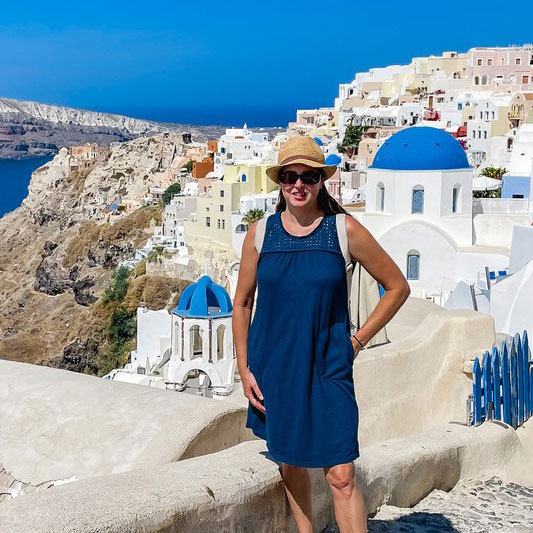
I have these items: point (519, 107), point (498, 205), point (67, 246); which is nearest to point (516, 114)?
point (519, 107)

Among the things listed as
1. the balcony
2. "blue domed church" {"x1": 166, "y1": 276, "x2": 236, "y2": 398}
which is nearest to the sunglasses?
"blue domed church" {"x1": 166, "y1": 276, "x2": 236, "y2": 398}

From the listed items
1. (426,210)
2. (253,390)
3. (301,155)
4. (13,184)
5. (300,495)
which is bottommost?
(13,184)

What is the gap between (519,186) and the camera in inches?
947

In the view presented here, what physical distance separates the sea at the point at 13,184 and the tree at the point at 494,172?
264ft

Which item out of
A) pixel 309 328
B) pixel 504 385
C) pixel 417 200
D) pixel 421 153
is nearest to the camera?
pixel 309 328

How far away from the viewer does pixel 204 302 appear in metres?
13.4

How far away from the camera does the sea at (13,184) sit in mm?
117575

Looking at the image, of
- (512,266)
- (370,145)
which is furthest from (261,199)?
(512,266)

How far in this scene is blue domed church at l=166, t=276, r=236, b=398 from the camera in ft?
42.3

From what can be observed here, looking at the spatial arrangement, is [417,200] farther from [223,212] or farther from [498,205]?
[223,212]

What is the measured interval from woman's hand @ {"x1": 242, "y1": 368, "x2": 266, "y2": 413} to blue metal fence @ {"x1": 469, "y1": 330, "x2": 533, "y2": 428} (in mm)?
2726

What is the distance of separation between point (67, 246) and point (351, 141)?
2158 centimetres

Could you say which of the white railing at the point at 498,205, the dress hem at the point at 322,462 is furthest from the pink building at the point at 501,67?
the dress hem at the point at 322,462

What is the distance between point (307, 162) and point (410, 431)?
379cm
